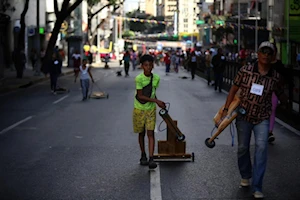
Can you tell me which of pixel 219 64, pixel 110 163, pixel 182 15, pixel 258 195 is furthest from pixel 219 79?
pixel 182 15

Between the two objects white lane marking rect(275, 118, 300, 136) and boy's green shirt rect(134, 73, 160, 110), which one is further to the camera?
white lane marking rect(275, 118, 300, 136)

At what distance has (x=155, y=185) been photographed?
862 centimetres

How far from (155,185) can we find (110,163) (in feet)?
6.27

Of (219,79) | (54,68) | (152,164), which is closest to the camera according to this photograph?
(152,164)

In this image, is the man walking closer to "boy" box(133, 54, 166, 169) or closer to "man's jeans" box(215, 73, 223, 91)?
"boy" box(133, 54, 166, 169)

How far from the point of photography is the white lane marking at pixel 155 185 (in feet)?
26.1

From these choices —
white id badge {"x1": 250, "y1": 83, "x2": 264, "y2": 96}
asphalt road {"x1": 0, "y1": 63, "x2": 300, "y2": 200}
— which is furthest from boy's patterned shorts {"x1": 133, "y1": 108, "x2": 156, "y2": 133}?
white id badge {"x1": 250, "y1": 83, "x2": 264, "y2": 96}

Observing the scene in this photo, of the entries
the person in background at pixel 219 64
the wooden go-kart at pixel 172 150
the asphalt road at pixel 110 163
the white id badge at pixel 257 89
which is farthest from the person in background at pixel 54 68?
the white id badge at pixel 257 89

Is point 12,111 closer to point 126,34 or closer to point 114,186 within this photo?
point 114,186

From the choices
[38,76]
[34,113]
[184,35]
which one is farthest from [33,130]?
[184,35]

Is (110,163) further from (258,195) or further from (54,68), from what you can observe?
(54,68)

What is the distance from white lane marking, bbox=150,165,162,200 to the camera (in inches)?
313

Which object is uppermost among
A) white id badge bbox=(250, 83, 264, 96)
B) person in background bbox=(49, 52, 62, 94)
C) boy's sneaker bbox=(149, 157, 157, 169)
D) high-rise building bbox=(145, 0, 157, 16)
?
high-rise building bbox=(145, 0, 157, 16)

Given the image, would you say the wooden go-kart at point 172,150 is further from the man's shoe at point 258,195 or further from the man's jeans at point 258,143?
the man's shoe at point 258,195
